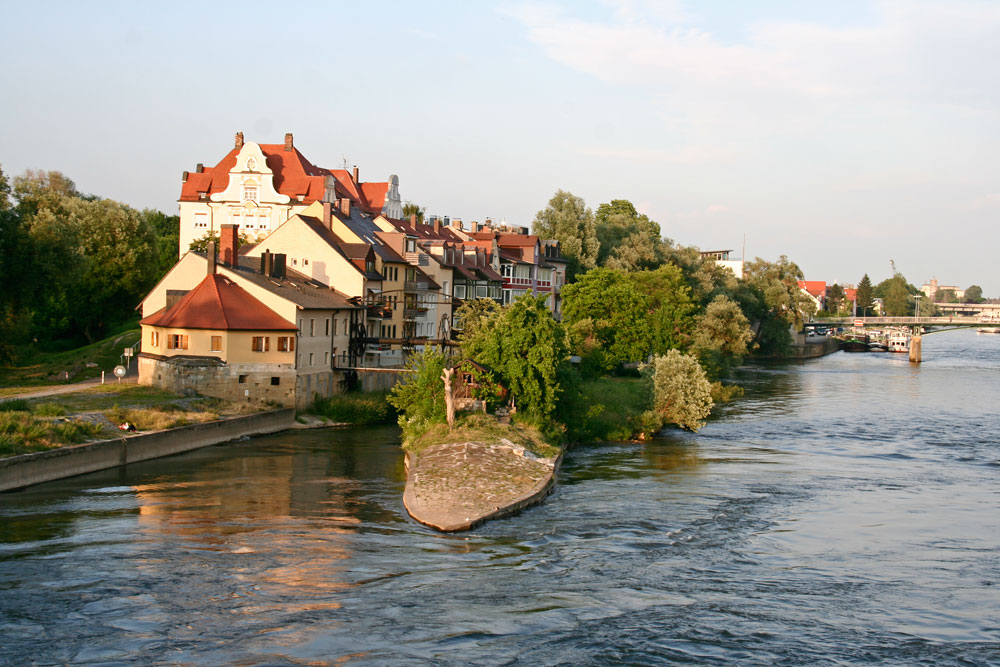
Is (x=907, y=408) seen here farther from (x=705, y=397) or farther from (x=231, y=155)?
(x=231, y=155)

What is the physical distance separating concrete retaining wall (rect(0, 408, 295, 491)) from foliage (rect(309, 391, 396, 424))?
2.56m

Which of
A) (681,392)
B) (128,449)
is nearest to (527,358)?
(681,392)

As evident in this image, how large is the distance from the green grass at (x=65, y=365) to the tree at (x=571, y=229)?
148 feet

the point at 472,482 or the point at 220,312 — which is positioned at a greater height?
the point at 220,312

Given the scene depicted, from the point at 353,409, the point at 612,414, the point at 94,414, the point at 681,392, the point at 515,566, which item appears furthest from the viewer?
the point at 353,409

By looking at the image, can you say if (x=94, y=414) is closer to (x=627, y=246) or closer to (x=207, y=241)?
(x=207, y=241)

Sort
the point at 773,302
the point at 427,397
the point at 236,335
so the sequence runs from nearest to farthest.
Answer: the point at 427,397, the point at 236,335, the point at 773,302

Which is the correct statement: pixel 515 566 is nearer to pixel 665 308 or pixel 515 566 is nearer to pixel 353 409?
pixel 353 409

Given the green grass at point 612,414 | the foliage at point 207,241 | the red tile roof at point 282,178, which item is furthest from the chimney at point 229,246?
the red tile roof at point 282,178

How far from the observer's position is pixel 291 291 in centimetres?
5384

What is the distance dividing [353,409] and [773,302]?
75.1 m

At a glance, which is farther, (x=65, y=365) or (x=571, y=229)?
(x=571, y=229)

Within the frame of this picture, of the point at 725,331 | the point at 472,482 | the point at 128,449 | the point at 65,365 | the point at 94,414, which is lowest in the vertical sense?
the point at 472,482

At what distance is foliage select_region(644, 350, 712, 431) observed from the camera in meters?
53.0
